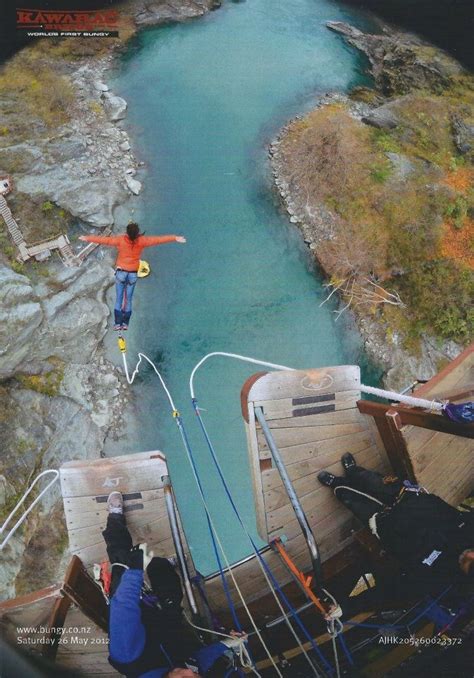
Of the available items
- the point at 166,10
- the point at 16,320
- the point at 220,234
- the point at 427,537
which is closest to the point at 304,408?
the point at 427,537

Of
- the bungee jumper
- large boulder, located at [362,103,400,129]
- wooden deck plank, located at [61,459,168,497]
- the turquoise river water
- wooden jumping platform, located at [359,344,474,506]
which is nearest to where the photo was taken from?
wooden jumping platform, located at [359,344,474,506]

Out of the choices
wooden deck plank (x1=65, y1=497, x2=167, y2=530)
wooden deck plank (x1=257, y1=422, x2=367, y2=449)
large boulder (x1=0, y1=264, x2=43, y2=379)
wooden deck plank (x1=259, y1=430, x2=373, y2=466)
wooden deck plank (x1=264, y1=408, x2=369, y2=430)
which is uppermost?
wooden deck plank (x1=264, y1=408, x2=369, y2=430)

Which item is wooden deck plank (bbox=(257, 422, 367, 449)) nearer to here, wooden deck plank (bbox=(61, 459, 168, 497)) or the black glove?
wooden deck plank (bbox=(61, 459, 168, 497))

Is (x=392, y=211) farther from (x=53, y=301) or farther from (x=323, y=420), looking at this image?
(x=53, y=301)

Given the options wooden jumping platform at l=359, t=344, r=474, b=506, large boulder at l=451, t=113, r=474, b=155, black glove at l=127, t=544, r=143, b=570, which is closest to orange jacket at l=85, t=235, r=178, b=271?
wooden jumping platform at l=359, t=344, r=474, b=506

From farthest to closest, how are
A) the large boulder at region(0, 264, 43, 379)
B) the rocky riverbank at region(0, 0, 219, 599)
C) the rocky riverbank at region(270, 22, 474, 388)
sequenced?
1. the rocky riverbank at region(270, 22, 474, 388)
2. the large boulder at region(0, 264, 43, 379)
3. the rocky riverbank at region(0, 0, 219, 599)

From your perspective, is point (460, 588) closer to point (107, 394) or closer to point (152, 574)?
point (152, 574)

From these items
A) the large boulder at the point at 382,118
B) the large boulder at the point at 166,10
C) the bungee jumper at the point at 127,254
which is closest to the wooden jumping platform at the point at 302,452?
the bungee jumper at the point at 127,254
